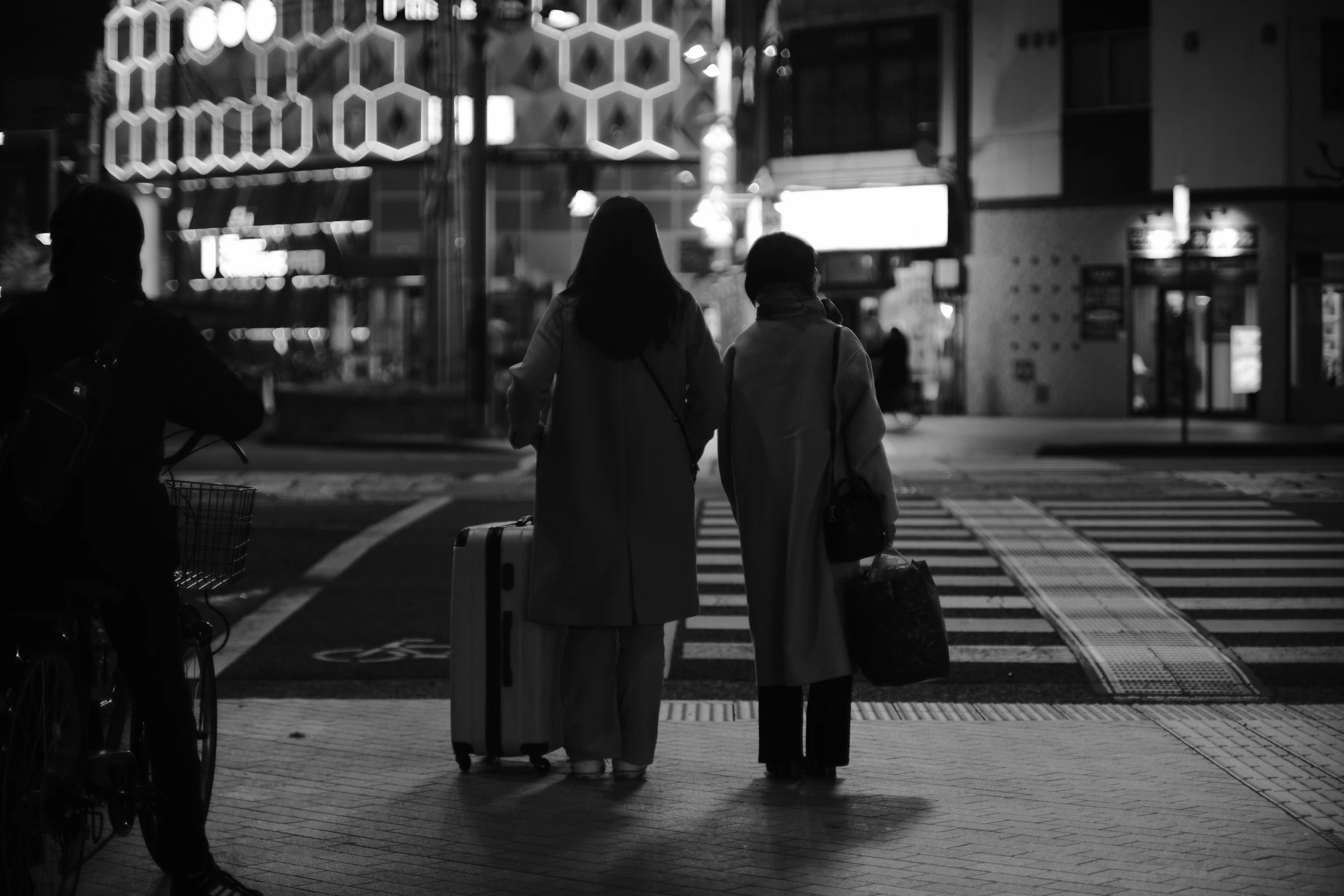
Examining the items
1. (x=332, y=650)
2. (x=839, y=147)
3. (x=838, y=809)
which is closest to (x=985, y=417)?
(x=839, y=147)

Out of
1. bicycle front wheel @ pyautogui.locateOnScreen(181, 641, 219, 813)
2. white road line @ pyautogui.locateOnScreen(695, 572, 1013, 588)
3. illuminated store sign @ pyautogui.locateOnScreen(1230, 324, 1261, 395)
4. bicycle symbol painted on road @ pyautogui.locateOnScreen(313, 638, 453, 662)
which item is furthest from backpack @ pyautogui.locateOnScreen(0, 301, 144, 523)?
illuminated store sign @ pyautogui.locateOnScreen(1230, 324, 1261, 395)

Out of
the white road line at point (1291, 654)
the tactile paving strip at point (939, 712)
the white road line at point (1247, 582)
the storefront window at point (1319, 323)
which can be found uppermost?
the storefront window at point (1319, 323)

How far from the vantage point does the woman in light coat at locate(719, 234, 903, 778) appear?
600 cm

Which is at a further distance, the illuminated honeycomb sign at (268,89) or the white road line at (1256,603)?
the illuminated honeycomb sign at (268,89)

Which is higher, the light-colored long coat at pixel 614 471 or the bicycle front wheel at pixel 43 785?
the light-colored long coat at pixel 614 471

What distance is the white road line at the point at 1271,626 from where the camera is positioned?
9.49m

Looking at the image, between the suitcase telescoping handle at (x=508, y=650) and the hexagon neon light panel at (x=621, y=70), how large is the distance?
50.3 meters

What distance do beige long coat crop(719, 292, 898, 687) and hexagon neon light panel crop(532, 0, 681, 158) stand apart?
5007 centimetres

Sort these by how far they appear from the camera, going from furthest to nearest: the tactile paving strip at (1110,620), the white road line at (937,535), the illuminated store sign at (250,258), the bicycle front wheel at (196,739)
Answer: the illuminated store sign at (250,258) → the white road line at (937,535) → the tactile paving strip at (1110,620) → the bicycle front wheel at (196,739)

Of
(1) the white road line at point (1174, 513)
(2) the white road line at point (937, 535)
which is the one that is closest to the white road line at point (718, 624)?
(2) the white road line at point (937, 535)

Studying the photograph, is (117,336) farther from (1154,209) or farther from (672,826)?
(1154,209)

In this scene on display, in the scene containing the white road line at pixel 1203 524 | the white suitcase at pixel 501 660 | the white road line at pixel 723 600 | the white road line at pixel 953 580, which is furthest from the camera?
the white road line at pixel 1203 524

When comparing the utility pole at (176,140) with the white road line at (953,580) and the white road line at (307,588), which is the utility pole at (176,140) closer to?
the white road line at (307,588)

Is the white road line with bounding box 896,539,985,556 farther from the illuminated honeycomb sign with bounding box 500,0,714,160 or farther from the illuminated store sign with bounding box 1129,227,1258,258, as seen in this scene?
the illuminated honeycomb sign with bounding box 500,0,714,160
